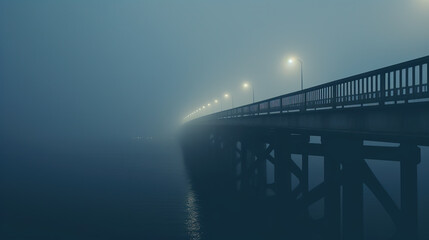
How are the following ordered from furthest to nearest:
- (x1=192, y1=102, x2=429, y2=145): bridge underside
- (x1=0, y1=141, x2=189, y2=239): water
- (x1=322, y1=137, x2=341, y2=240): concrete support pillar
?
(x1=0, y1=141, x2=189, y2=239): water < (x1=322, y1=137, x2=341, y2=240): concrete support pillar < (x1=192, y1=102, x2=429, y2=145): bridge underside

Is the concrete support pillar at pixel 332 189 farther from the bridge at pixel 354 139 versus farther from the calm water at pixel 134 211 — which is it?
the calm water at pixel 134 211

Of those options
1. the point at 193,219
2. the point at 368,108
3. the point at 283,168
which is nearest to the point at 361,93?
the point at 368,108

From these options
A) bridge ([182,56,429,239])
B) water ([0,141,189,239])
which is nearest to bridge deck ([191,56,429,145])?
bridge ([182,56,429,239])

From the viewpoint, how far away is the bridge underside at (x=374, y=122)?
9.03 metres

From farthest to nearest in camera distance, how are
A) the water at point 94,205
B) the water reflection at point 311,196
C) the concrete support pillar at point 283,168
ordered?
the water at point 94,205
the concrete support pillar at point 283,168
the water reflection at point 311,196

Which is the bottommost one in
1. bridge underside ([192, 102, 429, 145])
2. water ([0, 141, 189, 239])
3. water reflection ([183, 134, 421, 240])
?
water ([0, 141, 189, 239])

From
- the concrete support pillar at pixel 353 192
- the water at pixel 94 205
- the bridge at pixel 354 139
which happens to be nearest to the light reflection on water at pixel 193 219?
the water at pixel 94 205

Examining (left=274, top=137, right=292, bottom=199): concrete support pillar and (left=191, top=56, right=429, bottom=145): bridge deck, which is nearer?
(left=191, top=56, right=429, bottom=145): bridge deck

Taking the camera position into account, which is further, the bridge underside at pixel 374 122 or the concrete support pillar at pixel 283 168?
the concrete support pillar at pixel 283 168

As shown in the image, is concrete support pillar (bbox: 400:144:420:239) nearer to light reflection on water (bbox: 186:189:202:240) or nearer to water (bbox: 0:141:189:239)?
light reflection on water (bbox: 186:189:202:240)

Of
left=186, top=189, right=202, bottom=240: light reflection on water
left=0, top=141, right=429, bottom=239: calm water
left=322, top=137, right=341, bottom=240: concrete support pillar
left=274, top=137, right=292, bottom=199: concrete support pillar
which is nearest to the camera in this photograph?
left=322, top=137, right=341, bottom=240: concrete support pillar

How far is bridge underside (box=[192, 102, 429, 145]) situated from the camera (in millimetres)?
9031

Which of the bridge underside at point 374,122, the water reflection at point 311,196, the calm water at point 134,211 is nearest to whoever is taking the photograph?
the bridge underside at point 374,122

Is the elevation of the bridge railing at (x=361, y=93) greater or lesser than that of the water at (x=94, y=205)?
greater
